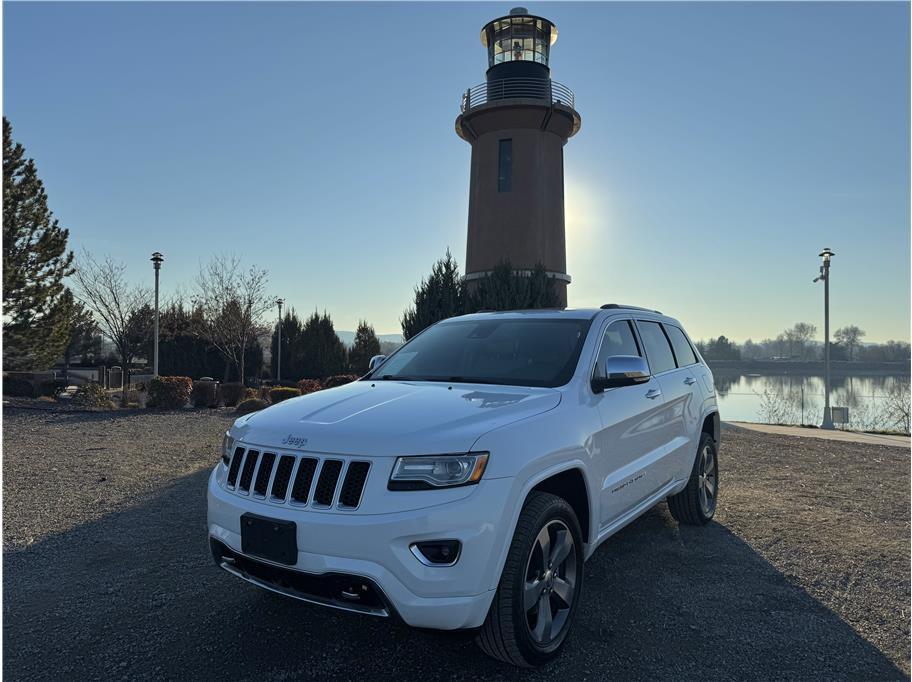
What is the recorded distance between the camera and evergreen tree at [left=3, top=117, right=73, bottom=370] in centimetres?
2206

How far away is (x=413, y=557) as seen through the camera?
2.65 m

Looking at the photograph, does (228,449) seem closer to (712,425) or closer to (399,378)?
(399,378)

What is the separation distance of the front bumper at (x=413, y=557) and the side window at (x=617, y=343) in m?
1.58

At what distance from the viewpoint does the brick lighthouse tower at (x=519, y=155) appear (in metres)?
23.5

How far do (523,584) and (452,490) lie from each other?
1.93 feet

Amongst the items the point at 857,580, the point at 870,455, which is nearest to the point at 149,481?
the point at 857,580

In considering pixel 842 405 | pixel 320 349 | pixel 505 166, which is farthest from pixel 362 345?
pixel 842 405

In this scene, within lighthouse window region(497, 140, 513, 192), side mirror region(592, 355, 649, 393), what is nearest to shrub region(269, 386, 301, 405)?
lighthouse window region(497, 140, 513, 192)

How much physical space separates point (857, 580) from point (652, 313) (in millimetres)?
2445

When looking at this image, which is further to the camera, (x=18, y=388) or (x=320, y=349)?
(x=320, y=349)

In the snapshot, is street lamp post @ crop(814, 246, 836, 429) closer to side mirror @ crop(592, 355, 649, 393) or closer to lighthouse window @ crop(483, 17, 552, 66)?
lighthouse window @ crop(483, 17, 552, 66)

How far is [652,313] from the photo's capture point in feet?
17.9

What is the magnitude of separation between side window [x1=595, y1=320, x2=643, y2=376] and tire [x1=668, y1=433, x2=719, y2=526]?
4.63 feet

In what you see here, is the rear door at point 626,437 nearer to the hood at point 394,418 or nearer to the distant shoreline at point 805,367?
the hood at point 394,418
